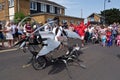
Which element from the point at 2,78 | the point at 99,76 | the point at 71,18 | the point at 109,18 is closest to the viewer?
the point at 2,78

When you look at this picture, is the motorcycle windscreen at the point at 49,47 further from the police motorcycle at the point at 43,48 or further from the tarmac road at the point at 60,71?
the tarmac road at the point at 60,71

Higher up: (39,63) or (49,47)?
(49,47)

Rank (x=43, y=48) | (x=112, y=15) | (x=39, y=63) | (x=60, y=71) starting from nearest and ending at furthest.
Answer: (x=43, y=48) < (x=60, y=71) < (x=39, y=63) < (x=112, y=15)

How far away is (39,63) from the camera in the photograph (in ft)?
35.5

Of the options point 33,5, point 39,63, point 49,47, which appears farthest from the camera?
point 33,5

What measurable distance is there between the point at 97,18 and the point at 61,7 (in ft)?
110

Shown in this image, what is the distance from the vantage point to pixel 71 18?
57.2 metres

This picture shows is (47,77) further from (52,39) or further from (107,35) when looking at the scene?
(107,35)

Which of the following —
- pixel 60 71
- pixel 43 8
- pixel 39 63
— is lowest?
pixel 60 71

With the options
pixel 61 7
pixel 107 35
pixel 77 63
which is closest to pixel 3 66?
pixel 77 63

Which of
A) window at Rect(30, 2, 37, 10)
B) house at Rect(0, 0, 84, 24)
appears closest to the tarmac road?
house at Rect(0, 0, 84, 24)

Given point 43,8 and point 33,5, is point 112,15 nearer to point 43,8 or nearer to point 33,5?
point 43,8

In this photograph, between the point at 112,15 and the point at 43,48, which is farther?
Answer: the point at 112,15

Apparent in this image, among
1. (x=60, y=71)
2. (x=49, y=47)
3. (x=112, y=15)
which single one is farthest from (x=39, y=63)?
(x=112, y=15)
